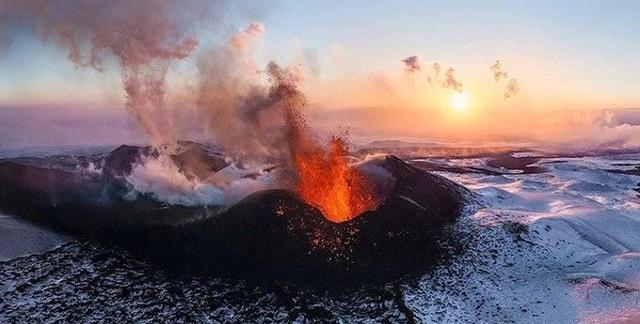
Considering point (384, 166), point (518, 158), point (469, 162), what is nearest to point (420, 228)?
point (384, 166)

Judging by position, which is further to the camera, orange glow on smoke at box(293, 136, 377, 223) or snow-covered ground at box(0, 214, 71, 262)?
orange glow on smoke at box(293, 136, 377, 223)

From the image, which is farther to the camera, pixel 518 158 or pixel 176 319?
pixel 518 158

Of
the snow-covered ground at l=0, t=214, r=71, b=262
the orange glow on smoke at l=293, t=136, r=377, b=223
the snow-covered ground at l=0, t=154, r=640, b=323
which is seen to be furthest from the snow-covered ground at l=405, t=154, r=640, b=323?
the snow-covered ground at l=0, t=214, r=71, b=262

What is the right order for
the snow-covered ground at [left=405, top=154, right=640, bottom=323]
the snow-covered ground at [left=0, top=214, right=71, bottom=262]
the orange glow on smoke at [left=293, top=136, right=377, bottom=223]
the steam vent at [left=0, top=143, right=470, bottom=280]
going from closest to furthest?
1. the snow-covered ground at [left=405, top=154, right=640, bottom=323]
2. the steam vent at [left=0, top=143, right=470, bottom=280]
3. the snow-covered ground at [left=0, top=214, right=71, bottom=262]
4. the orange glow on smoke at [left=293, top=136, right=377, bottom=223]

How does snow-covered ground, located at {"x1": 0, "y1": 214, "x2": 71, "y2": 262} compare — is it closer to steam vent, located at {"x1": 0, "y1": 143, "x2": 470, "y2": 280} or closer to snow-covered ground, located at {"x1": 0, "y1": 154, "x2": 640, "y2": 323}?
snow-covered ground, located at {"x1": 0, "y1": 154, "x2": 640, "y2": 323}

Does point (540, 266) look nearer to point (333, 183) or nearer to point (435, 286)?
point (435, 286)

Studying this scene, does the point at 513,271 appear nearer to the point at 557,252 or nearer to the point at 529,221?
the point at 557,252

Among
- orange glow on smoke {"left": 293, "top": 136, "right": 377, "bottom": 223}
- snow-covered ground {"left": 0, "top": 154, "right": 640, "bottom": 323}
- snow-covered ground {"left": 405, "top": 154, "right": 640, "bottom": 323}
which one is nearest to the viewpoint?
snow-covered ground {"left": 0, "top": 154, "right": 640, "bottom": 323}
